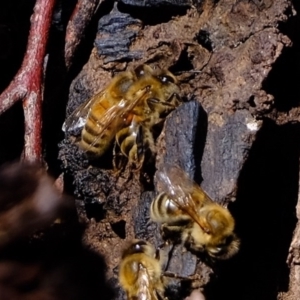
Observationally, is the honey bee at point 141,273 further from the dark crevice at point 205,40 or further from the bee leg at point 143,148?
the dark crevice at point 205,40

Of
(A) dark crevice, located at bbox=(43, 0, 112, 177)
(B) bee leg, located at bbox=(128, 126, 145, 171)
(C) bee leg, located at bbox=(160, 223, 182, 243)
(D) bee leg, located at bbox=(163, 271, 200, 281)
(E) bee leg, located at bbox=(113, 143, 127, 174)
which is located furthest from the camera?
(A) dark crevice, located at bbox=(43, 0, 112, 177)

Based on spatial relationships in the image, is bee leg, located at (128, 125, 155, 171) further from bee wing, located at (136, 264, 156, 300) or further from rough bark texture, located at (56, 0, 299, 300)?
bee wing, located at (136, 264, 156, 300)

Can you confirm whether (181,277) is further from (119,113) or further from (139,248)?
(119,113)

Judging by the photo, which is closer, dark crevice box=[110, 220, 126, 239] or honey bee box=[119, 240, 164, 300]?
honey bee box=[119, 240, 164, 300]

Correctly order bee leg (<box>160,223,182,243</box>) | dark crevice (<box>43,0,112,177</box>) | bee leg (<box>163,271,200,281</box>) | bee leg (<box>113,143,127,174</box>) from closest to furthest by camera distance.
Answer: bee leg (<box>163,271,200,281</box>) < bee leg (<box>160,223,182,243</box>) < bee leg (<box>113,143,127,174</box>) < dark crevice (<box>43,0,112,177</box>)

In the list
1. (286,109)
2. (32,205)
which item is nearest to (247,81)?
(286,109)

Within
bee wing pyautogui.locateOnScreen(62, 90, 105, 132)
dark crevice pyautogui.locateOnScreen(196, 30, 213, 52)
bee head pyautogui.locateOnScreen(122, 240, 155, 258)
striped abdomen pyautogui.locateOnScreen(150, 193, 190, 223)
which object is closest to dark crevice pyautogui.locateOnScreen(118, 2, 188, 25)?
dark crevice pyautogui.locateOnScreen(196, 30, 213, 52)

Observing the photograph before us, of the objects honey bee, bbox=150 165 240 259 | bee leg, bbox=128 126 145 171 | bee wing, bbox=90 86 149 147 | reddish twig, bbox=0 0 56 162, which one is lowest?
honey bee, bbox=150 165 240 259

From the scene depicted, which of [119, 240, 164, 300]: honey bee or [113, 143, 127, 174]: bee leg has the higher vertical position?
[113, 143, 127, 174]: bee leg
